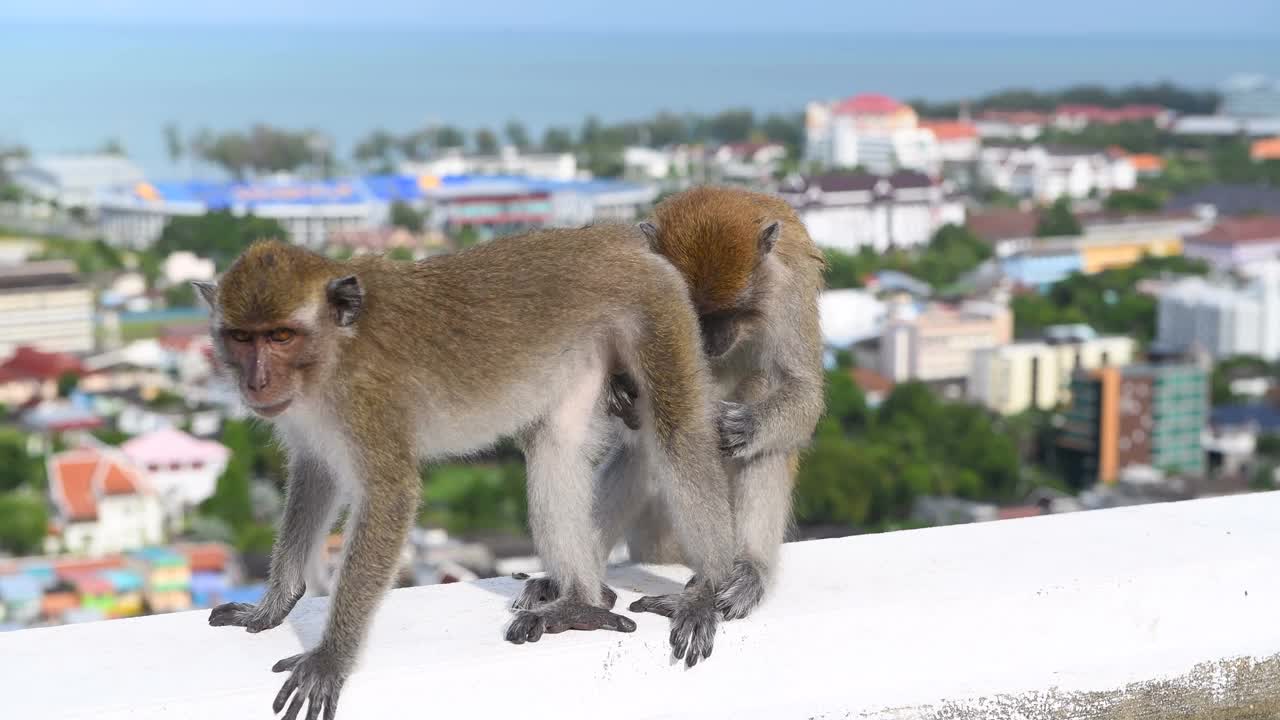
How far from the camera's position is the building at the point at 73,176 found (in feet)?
138

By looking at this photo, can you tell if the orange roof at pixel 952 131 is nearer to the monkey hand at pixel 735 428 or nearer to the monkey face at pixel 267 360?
the monkey hand at pixel 735 428

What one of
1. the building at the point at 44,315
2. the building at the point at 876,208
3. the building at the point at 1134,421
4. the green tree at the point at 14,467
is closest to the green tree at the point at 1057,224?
the building at the point at 876,208

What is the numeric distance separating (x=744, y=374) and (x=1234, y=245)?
128 ft

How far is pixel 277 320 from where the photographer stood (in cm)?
107

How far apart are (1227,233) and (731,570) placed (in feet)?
129

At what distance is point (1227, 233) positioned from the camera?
38.2 metres

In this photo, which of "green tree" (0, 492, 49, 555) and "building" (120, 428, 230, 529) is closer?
"green tree" (0, 492, 49, 555)

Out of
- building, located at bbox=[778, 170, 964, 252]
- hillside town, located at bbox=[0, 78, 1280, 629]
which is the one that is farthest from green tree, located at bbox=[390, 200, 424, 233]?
building, located at bbox=[778, 170, 964, 252]

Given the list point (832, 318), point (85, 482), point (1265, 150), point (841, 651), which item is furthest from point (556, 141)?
point (841, 651)

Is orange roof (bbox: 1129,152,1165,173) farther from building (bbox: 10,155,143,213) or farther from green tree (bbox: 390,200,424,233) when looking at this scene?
building (bbox: 10,155,143,213)

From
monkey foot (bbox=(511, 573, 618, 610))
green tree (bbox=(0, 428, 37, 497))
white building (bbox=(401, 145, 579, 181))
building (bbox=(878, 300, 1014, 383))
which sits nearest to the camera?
monkey foot (bbox=(511, 573, 618, 610))

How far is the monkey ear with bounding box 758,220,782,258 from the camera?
129 centimetres

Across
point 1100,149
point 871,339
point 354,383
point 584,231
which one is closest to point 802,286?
point 584,231

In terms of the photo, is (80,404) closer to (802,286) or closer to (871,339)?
(871,339)
